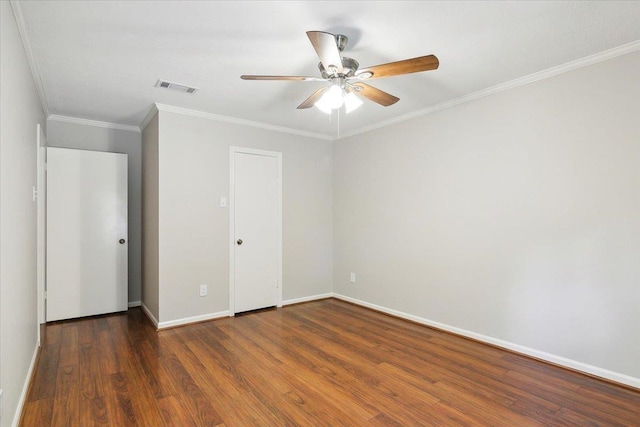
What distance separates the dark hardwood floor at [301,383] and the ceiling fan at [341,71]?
209 cm

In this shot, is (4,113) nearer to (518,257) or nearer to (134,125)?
→ (134,125)

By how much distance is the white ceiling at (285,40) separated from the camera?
6.57ft

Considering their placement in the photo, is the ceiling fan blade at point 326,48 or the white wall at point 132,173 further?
the white wall at point 132,173

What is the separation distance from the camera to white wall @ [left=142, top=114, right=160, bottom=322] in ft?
12.5

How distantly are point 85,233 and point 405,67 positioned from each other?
409cm

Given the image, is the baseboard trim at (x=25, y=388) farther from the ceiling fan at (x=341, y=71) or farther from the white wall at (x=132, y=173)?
the ceiling fan at (x=341, y=71)

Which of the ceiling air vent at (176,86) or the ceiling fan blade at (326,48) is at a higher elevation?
the ceiling air vent at (176,86)

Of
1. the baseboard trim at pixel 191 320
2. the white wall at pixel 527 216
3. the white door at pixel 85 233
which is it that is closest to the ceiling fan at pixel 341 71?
the white wall at pixel 527 216

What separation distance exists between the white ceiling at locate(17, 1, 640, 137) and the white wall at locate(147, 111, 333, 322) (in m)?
0.68

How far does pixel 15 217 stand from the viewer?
1.97 meters

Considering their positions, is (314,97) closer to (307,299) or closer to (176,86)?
(176,86)

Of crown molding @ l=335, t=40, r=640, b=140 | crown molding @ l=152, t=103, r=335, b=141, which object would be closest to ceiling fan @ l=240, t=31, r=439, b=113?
crown molding @ l=335, t=40, r=640, b=140

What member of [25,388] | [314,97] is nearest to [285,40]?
[314,97]

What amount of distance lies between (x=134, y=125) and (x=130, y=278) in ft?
6.70
